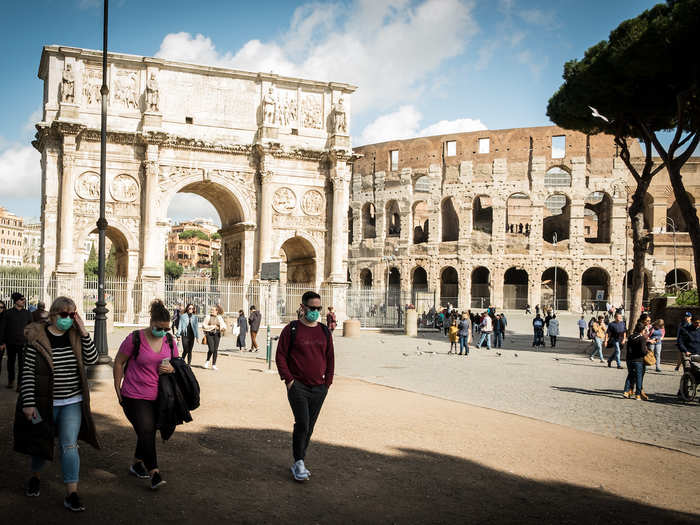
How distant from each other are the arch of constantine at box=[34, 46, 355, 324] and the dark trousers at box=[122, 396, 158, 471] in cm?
2001

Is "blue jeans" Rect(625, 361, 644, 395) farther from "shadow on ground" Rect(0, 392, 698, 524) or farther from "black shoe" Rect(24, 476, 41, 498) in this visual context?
"black shoe" Rect(24, 476, 41, 498)

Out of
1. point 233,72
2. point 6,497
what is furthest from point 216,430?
point 233,72

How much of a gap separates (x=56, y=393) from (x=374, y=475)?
2600 millimetres

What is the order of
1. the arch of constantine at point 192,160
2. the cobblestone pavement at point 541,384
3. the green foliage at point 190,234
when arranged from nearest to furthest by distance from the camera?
the cobblestone pavement at point 541,384 → the arch of constantine at point 192,160 → the green foliage at point 190,234

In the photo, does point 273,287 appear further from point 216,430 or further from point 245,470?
point 245,470

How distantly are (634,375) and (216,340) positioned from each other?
752cm

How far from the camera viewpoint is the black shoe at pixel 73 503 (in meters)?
4.25

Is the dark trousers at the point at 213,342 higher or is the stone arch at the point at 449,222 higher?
the stone arch at the point at 449,222

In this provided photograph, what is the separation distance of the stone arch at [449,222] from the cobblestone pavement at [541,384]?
29440mm

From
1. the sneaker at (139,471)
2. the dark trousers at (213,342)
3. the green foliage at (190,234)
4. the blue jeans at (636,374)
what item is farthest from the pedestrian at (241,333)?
the green foliage at (190,234)

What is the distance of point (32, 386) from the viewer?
4.21 metres

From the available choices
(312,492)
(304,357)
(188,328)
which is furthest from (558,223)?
(312,492)

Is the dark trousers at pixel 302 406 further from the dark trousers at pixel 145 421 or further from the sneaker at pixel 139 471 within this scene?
the sneaker at pixel 139 471

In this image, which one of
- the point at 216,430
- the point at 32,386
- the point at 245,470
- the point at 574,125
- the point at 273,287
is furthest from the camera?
the point at 273,287
